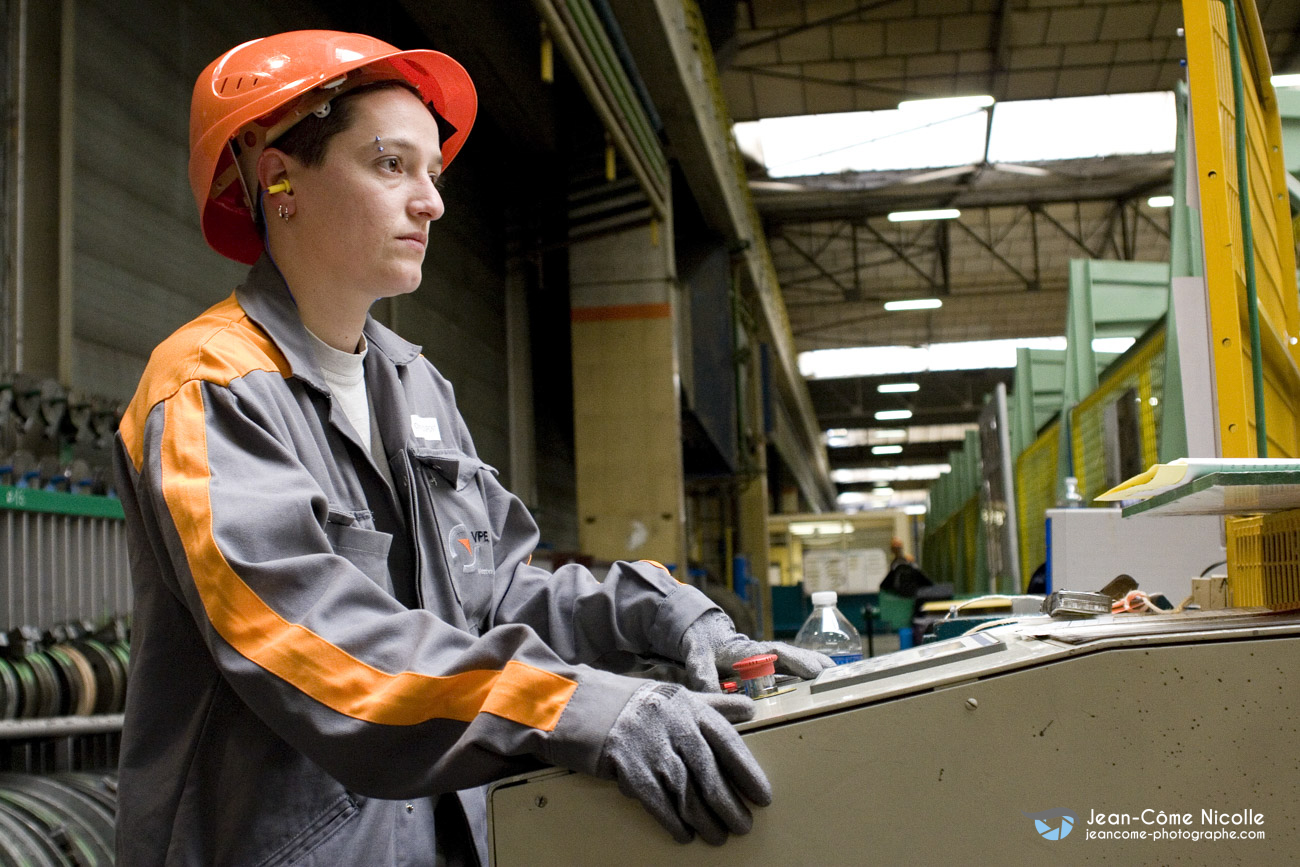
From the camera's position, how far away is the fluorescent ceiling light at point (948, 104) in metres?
14.6

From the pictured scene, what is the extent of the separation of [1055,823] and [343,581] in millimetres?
758

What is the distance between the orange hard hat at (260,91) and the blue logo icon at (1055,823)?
1.24m

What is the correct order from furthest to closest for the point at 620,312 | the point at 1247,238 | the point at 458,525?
the point at 620,312 → the point at 1247,238 → the point at 458,525

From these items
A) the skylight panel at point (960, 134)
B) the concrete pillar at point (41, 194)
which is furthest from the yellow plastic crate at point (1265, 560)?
the skylight panel at point (960, 134)

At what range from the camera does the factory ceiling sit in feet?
44.7

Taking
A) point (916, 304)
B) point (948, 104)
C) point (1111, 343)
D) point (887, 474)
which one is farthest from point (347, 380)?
point (887, 474)

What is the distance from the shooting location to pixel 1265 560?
165 cm

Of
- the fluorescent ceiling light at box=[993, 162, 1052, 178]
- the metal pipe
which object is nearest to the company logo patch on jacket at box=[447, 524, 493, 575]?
the metal pipe

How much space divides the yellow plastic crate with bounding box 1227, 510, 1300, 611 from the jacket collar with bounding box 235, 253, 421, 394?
1.33 m

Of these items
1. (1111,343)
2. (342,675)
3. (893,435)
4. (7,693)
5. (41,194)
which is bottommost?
(7,693)

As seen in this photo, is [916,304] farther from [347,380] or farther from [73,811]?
[347,380]

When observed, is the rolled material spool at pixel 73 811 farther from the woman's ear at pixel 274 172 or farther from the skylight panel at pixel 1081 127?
the skylight panel at pixel 1081 127

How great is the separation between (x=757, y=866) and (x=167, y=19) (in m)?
5.45

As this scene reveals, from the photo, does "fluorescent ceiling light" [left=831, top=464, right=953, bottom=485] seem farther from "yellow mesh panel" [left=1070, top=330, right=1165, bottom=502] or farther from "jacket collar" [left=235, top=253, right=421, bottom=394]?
"jacket collar" [left=235, top=253, right=421, bottom=394]
